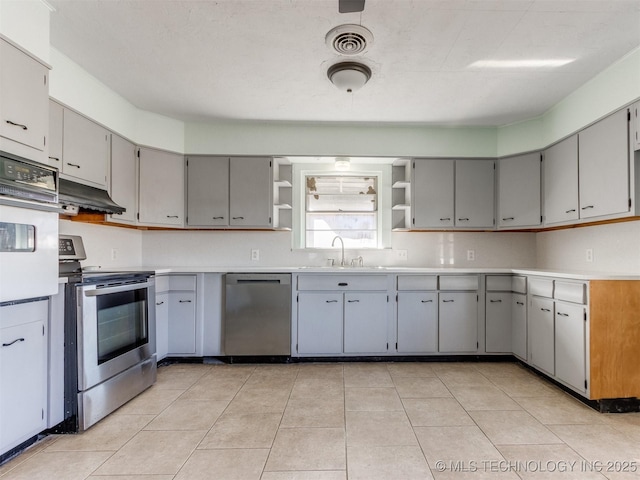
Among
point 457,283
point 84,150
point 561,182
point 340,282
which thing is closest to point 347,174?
point 340,282

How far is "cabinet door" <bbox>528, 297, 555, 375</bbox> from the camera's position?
2762mm

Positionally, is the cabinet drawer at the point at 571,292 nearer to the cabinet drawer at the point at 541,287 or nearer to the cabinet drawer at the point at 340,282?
the cabinet drawer at the point at 541,287

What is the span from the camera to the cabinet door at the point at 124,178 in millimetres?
3014

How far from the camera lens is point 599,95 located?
2631 mm

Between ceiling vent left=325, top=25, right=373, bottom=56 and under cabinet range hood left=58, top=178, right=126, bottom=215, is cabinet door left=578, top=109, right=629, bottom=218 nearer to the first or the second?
ceiling vent left=325, top=25, right=373, bottom=56

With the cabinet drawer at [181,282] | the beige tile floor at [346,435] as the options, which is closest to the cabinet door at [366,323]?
the beige tile floor at [346,435]

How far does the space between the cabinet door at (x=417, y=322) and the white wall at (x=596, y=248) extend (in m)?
1.30

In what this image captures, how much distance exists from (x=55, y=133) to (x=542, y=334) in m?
4.01

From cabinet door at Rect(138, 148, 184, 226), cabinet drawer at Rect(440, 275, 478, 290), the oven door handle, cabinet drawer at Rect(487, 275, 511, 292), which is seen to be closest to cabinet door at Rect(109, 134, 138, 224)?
cabinet door at Rect(138, 148, 184, 226)

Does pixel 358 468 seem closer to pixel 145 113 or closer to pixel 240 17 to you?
pixel 240 17

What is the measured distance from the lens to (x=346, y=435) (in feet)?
6.58

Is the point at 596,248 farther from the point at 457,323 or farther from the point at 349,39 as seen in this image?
the point at 349,39

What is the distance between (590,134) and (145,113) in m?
3.93

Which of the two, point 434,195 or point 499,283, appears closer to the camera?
point 499,283
